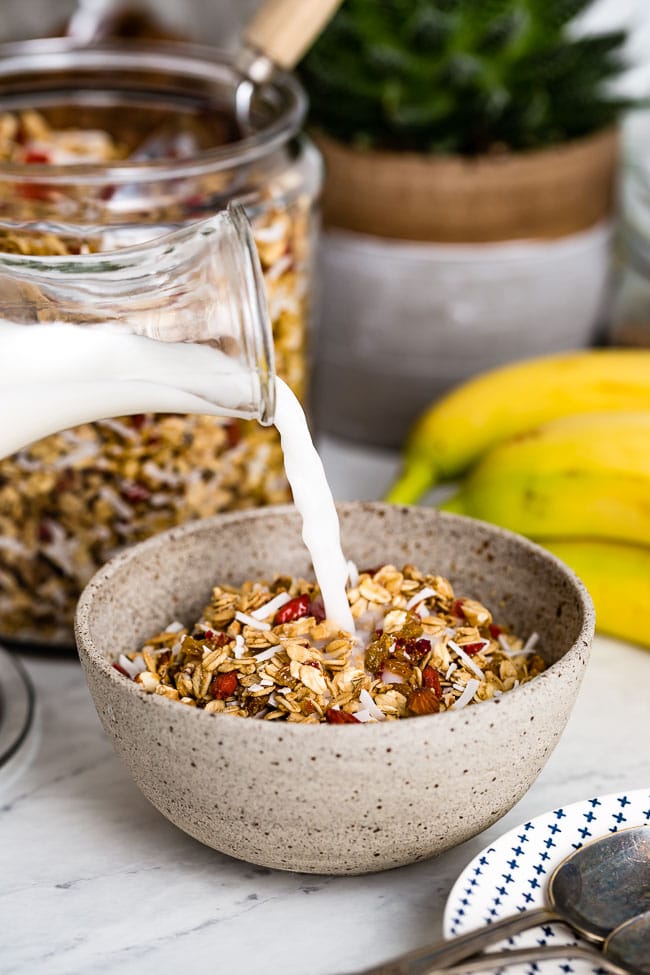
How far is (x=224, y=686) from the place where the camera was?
614mm

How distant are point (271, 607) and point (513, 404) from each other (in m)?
0.37

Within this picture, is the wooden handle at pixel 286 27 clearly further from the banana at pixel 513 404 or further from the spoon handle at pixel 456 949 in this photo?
the spoon handle at pixel 456 949

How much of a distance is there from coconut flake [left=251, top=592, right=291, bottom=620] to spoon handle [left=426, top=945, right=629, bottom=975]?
0.22m

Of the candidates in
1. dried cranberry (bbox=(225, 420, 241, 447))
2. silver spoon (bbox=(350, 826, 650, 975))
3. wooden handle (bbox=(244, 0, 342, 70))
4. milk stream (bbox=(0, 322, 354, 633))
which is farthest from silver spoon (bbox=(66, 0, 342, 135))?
→ silver spoon (bbox=(350, 826, 650, 975))

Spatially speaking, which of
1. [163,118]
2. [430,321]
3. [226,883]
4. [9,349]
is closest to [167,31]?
[163,118]

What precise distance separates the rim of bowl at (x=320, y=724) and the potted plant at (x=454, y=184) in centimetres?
33

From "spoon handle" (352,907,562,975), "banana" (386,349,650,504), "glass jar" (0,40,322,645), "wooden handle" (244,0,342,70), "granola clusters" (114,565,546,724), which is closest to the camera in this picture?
"spoon handle" (352,907,562,975)

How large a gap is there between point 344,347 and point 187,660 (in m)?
0.50

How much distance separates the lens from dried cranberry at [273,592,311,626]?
0.67 m

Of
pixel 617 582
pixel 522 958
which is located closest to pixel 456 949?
pixel 522 958

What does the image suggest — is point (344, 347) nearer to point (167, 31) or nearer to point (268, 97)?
point (268, 97)

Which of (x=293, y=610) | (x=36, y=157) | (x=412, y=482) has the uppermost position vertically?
(x=36, y=157)

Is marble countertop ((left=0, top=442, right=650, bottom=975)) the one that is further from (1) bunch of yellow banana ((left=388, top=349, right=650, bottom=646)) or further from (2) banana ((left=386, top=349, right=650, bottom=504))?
(2) banana ((left=386, top=349, right=650, bottom=504))

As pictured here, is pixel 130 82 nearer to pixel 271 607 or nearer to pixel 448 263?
pixel 448 263
